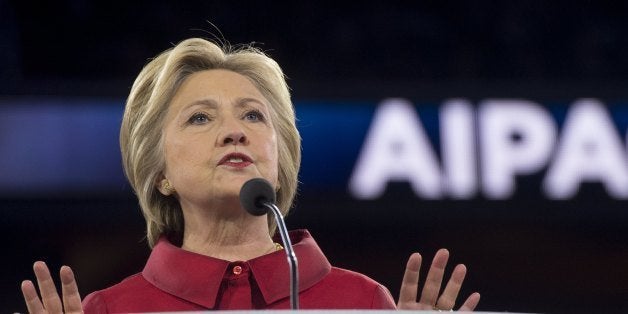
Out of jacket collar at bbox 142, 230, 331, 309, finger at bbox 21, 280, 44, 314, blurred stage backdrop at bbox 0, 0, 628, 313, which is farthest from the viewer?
blurred stage backdrop at bbox 0, 0, 628, 313

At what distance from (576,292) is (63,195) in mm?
1856

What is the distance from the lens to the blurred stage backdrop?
4.09m

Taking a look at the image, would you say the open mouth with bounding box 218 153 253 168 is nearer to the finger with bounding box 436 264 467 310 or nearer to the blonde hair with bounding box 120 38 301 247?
the blonde hair with bounding box 120 38 301 247

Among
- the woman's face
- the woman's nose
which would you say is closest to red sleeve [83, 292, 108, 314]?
the woman's face

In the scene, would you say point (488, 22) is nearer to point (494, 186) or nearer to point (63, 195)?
point (494, 186)

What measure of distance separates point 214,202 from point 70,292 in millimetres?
332

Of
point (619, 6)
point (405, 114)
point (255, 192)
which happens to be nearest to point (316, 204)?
point (405, 114)

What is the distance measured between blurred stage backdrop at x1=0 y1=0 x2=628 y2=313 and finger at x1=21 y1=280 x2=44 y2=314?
2.11m

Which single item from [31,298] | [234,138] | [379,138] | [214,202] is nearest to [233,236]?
[214,202]

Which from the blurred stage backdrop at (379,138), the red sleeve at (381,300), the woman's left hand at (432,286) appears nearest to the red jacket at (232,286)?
the red sleeve at (381,300)

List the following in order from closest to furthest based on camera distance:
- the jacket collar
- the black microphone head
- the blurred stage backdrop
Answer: the black microphone head, the jacket collar, the blurred stage backdrop

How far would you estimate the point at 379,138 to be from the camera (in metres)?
4.10

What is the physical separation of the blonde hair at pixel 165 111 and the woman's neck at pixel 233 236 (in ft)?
0.45

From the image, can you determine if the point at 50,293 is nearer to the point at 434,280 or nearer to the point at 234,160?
the point at 234,160
